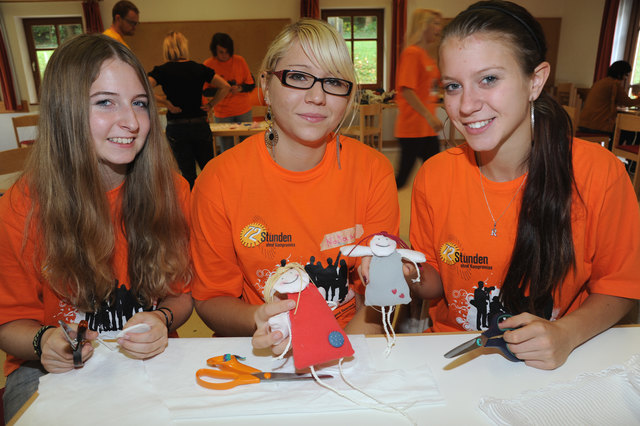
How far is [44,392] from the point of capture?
0.99 metres

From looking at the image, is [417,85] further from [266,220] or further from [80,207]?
[80,207]

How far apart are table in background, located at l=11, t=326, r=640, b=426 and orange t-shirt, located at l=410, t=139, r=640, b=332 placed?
0.66 feet

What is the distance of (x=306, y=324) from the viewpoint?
1007mm

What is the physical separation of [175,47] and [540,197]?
3.79 m

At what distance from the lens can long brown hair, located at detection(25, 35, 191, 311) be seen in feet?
4.10

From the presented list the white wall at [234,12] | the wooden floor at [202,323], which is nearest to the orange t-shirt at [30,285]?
the wooden floor at [202,323]

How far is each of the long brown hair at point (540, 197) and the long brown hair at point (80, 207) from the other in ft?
3.51

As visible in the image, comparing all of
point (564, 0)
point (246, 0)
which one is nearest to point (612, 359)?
point (246, 0)

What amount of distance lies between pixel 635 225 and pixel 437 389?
808 mm

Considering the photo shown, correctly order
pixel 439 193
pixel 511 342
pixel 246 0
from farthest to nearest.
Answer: pixel 246 0, pixel 439 193, pixel 511 342

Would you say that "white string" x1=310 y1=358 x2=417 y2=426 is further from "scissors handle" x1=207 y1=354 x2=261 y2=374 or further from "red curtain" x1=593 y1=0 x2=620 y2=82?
"red curtain" x1=593 y1=0 x2=620 y2=82

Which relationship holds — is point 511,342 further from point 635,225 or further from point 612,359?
point 635,225

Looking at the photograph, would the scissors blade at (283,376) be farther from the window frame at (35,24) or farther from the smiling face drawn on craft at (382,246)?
the window frame at (35,24)

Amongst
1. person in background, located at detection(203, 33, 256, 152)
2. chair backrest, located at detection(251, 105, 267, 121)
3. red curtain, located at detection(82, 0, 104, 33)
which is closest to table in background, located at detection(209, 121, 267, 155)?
person in background, located at detection(203, 33, 256, 152)
